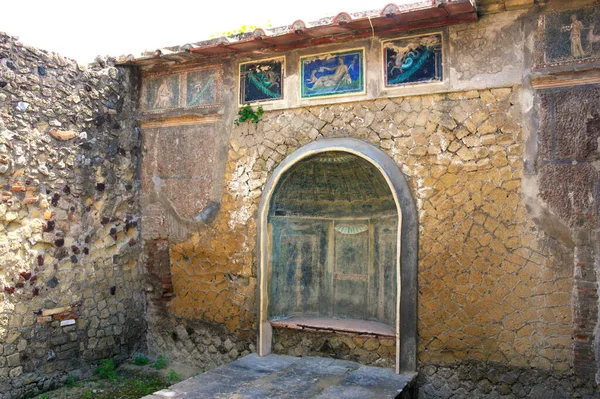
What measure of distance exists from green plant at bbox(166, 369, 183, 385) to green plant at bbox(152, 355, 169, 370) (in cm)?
28

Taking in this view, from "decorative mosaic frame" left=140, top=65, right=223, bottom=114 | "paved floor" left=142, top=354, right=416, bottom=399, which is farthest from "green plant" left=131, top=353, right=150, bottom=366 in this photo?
"decorative mosaic frame" left=140, top=65, right=223, bottom=114

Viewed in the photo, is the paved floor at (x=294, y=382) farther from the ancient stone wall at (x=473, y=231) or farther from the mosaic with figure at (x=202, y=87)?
the mosaic with figure at (x=202, y=87)

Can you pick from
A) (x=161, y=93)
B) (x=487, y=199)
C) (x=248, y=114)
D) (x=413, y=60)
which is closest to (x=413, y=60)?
(x=413, y=60)

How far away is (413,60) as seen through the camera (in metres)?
5.20

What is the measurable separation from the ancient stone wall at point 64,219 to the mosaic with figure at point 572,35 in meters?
4.82

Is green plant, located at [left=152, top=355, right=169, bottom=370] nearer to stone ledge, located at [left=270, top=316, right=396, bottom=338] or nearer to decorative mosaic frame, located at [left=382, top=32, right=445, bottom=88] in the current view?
stone ledge, located at [left=270, top=316, right=396, bottom=338]

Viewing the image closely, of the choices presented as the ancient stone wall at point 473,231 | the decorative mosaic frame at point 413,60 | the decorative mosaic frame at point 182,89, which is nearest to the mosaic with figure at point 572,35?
the ancient stone wall at point 473,231

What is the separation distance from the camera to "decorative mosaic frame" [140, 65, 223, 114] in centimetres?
625

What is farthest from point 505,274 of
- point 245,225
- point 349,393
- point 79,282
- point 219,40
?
point 79,282

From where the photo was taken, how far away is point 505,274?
4.78m

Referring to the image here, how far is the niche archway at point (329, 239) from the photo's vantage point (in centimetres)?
582

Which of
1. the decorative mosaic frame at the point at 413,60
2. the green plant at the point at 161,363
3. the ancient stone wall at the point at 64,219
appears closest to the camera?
the decorative mosaic frame at the point at 413,60

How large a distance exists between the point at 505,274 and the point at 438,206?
0.87 meters

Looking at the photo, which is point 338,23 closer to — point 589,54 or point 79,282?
point 589,54
